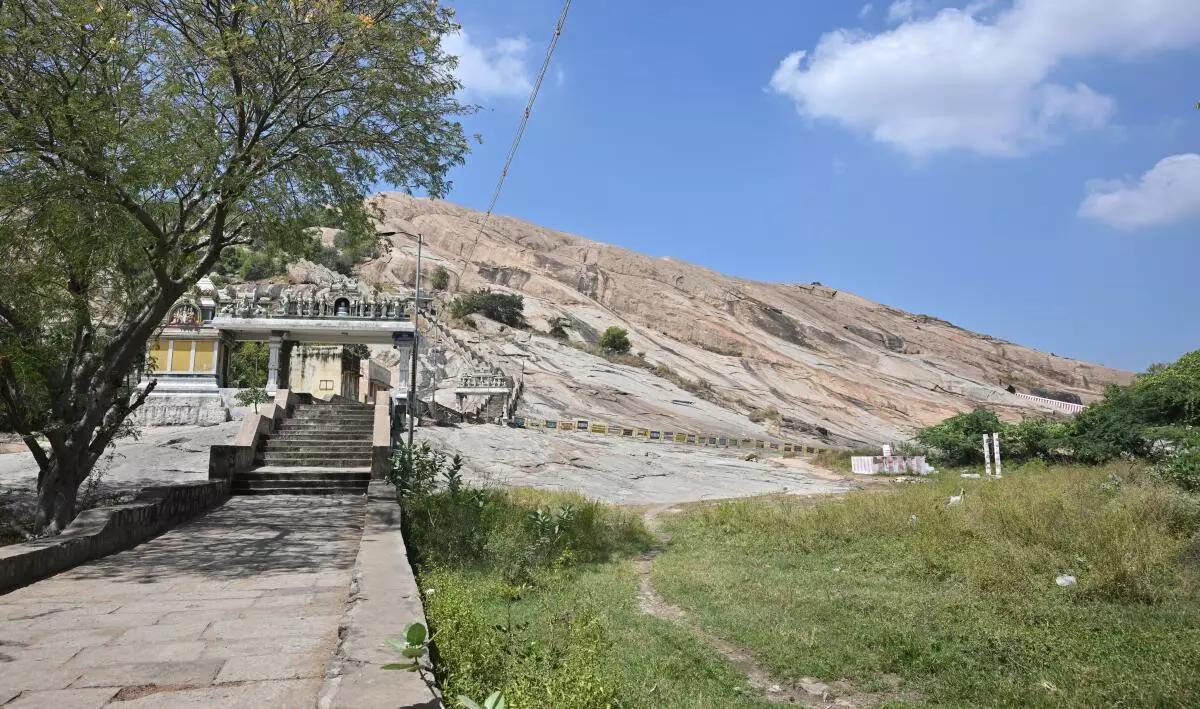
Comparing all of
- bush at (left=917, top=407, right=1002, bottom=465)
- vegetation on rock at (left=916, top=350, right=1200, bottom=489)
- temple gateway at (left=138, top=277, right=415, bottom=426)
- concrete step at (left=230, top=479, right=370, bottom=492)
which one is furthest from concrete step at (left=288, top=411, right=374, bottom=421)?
bush at (left=917, top=407, right=1002, bottom=465)

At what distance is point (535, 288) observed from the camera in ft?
194

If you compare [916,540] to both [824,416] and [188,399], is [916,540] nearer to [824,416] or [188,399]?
[188,399]

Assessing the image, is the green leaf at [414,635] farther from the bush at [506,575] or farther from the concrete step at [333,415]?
the concrete step at [333,415]

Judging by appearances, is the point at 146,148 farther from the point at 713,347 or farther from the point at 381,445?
the point at 713,347

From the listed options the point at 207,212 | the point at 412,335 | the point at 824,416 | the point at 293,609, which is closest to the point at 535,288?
the point at 824,416

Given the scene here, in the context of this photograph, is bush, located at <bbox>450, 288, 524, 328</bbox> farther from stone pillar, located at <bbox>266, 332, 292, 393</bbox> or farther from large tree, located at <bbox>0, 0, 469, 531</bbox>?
large tree, located at <bbox>0, 0, 469, 531</bbox>

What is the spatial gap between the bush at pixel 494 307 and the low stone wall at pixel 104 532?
130ft

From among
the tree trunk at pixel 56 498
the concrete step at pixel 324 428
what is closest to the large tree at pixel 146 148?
the tree trunk at pixel 56 498

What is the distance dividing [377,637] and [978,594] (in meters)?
5.37

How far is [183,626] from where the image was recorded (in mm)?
4977

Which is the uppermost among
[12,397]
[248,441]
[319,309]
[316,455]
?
[319,309]

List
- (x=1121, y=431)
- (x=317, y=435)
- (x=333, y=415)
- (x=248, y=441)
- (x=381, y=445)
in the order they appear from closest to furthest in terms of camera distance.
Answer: (x=381, y=445) → (x=248, y=441) → (x=317, y=435) → (x=333, y=415) → (x=1121, y=431)

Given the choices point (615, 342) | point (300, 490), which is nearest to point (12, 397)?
point (300, 490)

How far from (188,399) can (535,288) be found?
37821mm
